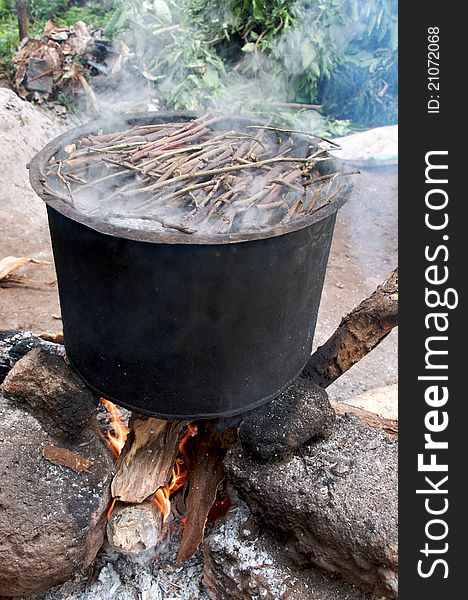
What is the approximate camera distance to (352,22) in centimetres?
724

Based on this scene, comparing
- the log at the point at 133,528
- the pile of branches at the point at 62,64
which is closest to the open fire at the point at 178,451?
the log at the point at 133,528

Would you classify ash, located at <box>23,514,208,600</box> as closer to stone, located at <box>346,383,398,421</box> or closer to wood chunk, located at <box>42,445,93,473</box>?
wood chunk, located at <box>42,445,93,473</box>

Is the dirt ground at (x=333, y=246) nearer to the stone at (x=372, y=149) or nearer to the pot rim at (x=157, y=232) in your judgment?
the stone at (x=372, y=149)

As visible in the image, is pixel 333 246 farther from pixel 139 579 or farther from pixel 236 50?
pixel 139 579

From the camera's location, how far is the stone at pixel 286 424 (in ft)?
8.63

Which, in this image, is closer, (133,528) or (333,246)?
(133,528)

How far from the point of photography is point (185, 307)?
2.13 m

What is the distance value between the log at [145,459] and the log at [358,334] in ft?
2.57

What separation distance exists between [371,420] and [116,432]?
4.59 feet

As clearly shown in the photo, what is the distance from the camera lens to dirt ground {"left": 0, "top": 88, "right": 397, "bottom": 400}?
4.41 m

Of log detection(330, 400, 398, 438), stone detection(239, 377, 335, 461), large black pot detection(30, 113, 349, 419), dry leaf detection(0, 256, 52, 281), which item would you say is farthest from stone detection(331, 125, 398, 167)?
large black pot detection(30, 113, 349, 419)

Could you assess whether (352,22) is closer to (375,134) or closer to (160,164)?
(375,134)

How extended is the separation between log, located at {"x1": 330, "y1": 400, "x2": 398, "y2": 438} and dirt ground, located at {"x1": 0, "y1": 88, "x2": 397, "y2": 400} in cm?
65

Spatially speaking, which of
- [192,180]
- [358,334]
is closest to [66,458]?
[192,180]
